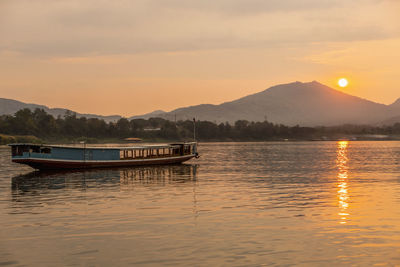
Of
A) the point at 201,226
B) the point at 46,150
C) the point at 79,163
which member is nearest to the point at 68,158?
the point at 79,163

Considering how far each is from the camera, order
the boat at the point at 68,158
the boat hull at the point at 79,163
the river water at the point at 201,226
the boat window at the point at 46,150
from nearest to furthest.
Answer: the river water at the point at 201,226
the boat hull at the point at 79,163
the boat at the point at 68,158
the boat window at the point at 46,150

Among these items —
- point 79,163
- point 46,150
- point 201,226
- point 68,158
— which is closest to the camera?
point 201,226

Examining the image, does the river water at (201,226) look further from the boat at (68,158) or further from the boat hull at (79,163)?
the boat at (68,158)

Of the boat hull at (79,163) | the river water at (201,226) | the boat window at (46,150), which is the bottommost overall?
the river water at (201,226)

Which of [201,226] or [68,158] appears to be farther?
[68,158]

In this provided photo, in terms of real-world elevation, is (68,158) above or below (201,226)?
above

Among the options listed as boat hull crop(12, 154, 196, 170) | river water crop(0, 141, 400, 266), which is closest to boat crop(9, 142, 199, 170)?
boat hull crop(12, 154, 196, 170)

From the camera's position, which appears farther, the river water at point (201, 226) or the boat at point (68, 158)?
the boat at point (68, 158)

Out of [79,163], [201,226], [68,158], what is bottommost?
[201,226]

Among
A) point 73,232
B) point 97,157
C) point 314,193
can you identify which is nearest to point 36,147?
point 97,157

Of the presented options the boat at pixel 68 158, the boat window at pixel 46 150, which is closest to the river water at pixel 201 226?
the boat at pixel 68 158

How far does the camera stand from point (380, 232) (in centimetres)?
2558

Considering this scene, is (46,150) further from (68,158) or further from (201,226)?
(201,226)

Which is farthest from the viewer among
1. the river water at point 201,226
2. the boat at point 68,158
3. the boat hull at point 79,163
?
the boat at point 68,158
